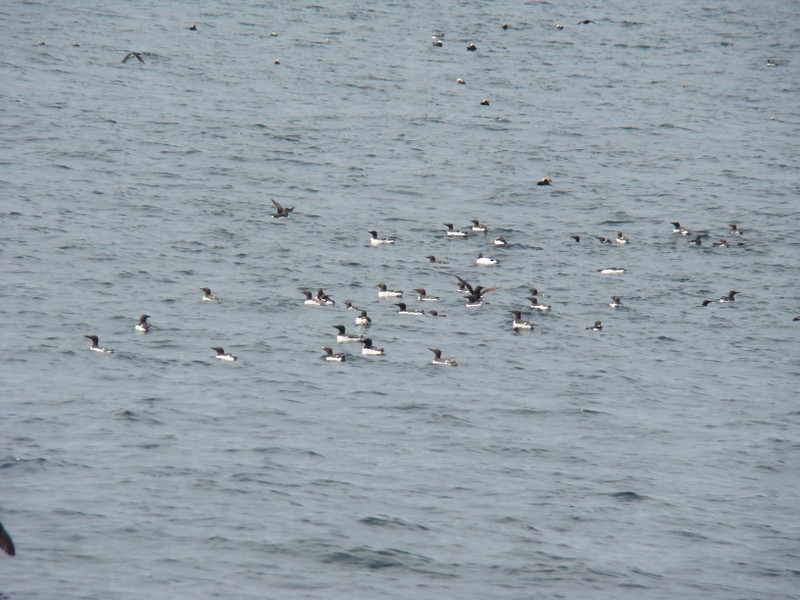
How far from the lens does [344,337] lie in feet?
113

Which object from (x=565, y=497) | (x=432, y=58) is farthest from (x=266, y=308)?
(x=432, y=58)

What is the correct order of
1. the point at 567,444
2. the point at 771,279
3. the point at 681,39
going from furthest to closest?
the point at 681,39 → the point at 771,279 → the point at 567,444

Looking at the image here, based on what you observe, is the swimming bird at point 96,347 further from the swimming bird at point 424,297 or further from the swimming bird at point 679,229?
the swimming bird at point 679,229

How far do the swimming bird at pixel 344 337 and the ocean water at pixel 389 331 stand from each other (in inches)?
37.0

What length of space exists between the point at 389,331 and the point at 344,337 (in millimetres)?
2115

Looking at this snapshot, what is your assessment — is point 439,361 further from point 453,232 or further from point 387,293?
point 453,232

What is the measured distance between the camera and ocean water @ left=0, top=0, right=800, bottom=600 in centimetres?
2289

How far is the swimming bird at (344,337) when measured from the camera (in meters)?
34.2

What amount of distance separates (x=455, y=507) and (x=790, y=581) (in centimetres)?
616

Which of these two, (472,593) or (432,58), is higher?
(432,58)

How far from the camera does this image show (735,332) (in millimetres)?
36938

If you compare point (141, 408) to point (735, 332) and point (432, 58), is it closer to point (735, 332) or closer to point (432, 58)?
point (735, 332)

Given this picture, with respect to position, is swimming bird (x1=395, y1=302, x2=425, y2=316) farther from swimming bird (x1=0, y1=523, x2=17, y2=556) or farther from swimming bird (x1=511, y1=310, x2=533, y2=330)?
swimming bird (x1=0, y1=523, x2=17, y2=556)

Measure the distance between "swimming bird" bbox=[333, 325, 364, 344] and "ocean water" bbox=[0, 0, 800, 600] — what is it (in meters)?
0.94
